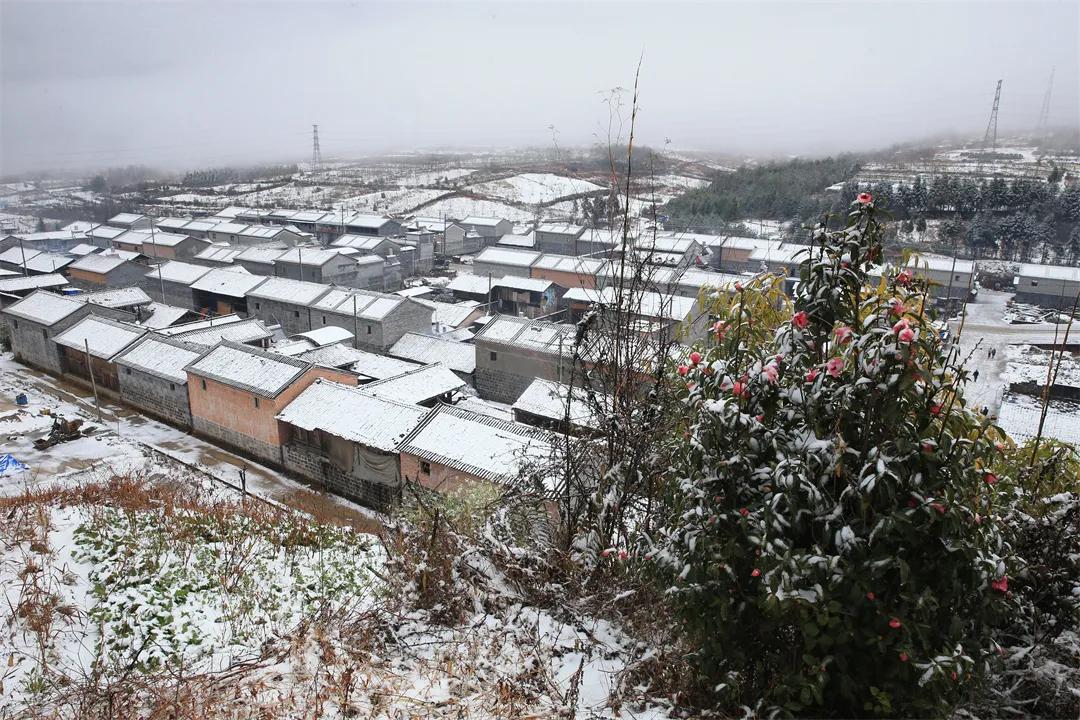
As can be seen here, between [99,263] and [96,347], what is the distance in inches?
623

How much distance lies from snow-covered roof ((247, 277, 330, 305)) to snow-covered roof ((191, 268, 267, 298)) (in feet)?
1.95

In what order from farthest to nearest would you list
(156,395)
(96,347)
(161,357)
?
1. (96,347)
2. (161,357)
3. (156,395)

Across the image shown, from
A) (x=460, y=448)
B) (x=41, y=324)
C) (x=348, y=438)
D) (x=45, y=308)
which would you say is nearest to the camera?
(x=460, y=448)

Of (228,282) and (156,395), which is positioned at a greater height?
(228,282)

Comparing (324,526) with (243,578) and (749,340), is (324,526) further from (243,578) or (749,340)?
(749,340)

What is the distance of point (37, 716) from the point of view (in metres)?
3.40

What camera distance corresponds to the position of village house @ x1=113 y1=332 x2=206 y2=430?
1673 cm

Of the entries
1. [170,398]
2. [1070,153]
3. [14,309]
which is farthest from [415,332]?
[1070,153]

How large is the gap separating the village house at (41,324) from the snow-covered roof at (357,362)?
29.4ft

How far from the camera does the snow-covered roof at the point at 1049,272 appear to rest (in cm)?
2894

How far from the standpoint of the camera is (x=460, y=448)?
11.8 m

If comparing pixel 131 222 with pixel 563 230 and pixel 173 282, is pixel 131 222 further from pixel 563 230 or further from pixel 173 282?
pixel 563 230

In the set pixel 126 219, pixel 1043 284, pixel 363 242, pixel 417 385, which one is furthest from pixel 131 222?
pixel 1043 284

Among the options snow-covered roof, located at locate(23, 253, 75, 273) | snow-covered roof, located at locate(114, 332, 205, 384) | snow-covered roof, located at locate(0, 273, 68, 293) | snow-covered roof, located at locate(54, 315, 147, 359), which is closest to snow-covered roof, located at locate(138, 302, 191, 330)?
snow-covered roof, located at locate(54, 315, 147, 359)
